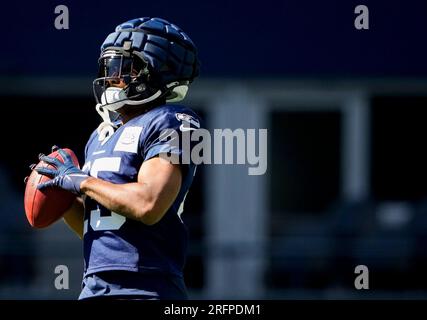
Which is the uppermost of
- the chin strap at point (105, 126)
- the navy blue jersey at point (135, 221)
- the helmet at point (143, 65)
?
the helmet at point (143, 65)

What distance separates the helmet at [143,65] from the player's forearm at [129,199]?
41 centimetres

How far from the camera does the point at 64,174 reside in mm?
4945

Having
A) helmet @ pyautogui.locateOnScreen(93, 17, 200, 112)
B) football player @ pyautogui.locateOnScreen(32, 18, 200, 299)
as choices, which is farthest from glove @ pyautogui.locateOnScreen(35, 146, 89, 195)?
helmet @ pyautogui.locateOnScreen(93, 17, 200, 112)

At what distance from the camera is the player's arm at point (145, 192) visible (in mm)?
4707

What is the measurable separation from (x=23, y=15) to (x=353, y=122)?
3.35 metres

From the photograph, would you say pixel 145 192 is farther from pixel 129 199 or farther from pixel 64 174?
pixel 64 174

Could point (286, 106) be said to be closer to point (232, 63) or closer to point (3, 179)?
point (232, 63)

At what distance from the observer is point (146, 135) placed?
16.0ft

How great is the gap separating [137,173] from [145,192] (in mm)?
170

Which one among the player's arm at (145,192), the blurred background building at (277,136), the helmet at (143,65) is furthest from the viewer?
the blurred background building at (277,136)

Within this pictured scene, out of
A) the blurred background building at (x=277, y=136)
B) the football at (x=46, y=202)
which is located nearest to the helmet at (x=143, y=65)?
the football at (x=46, y=202)

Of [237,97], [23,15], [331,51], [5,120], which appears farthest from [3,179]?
[331,51]

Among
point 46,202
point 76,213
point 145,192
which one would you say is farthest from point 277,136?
point 145,192

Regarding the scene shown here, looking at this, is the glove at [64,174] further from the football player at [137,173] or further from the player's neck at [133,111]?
the player's neck at [133,111]
